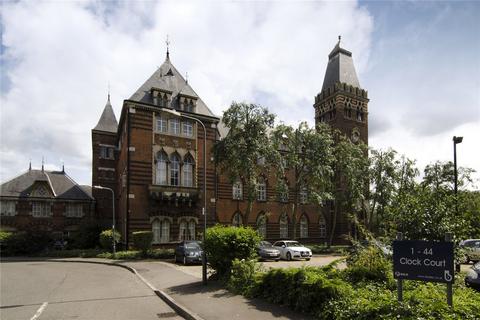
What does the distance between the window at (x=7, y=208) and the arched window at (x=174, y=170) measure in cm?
1768

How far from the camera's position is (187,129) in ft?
109

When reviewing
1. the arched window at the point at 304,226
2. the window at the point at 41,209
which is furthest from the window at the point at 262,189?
the window at the point at 41,209

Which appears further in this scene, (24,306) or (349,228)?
(349,228)

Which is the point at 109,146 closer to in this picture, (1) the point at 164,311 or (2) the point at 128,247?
(2) the point at 128,247

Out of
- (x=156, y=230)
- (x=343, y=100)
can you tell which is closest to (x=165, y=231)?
(x=156, y=230)

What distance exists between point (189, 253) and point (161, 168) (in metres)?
11.1

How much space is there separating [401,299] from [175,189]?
25.4m

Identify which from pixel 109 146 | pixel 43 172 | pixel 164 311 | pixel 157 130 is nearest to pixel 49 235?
pixel 43 172

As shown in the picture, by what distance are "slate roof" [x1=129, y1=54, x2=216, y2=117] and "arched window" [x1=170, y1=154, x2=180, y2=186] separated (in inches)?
188

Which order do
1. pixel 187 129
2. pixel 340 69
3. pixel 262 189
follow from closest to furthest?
pixel 187 129, pixel 262 189, pixel 340 69

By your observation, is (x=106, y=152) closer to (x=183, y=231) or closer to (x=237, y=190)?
(x=183, y=231)

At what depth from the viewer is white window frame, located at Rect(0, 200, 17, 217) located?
118ft

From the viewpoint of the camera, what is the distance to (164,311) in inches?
413

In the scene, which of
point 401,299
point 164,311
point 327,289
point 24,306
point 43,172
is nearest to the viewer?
point 401,299
